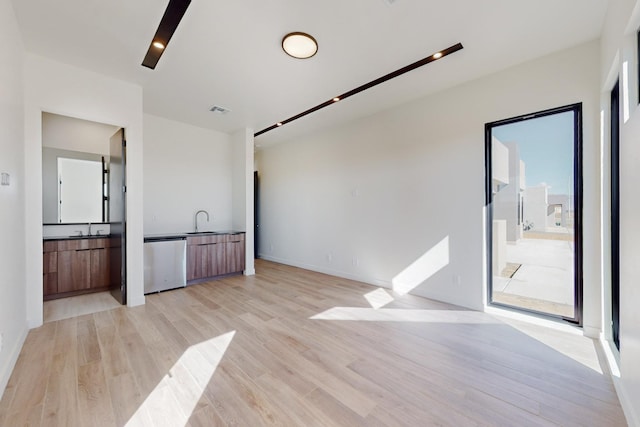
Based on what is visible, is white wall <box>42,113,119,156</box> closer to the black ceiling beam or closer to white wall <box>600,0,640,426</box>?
the black ceiling beam

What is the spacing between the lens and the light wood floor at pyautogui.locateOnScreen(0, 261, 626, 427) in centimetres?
156

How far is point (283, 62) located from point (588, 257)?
147 inches

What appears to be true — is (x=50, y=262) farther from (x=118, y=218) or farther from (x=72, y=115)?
(x=72, y=115)

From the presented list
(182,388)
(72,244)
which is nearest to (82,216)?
(72,244)

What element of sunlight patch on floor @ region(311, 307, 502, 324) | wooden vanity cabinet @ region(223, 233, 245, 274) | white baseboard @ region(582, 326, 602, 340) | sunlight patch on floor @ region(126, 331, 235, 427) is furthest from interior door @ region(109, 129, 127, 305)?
white baseboard @ region(582, 326, 602, 340)

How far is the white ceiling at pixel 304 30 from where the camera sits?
2.12 meters

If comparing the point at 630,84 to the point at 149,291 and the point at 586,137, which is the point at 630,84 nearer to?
the point at 586,137

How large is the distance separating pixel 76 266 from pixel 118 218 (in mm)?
1020

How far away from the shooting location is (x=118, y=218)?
3592 millimetres

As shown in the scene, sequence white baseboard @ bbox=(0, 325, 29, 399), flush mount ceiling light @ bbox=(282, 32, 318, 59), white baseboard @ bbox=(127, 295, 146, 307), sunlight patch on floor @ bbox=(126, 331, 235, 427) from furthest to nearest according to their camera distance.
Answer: white baseboard @ bbox=(127, 295, 146, 307), flush mount ceiling light @ bbox=(282, 32, 318, 59), white baseboard @ bbox=(0, 325, 29, 399), sunlight patch on floor @ bbox=(126, 331, 235, 427)

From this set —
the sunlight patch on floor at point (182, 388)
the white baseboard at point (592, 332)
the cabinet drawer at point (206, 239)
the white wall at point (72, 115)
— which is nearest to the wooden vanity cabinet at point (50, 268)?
the white wall at point (72, 115)

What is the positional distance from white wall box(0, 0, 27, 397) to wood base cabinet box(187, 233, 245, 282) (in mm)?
1956

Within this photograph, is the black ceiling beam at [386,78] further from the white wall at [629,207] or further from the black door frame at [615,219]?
the black door frame at [615,219]

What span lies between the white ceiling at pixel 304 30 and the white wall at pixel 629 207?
63 cm
